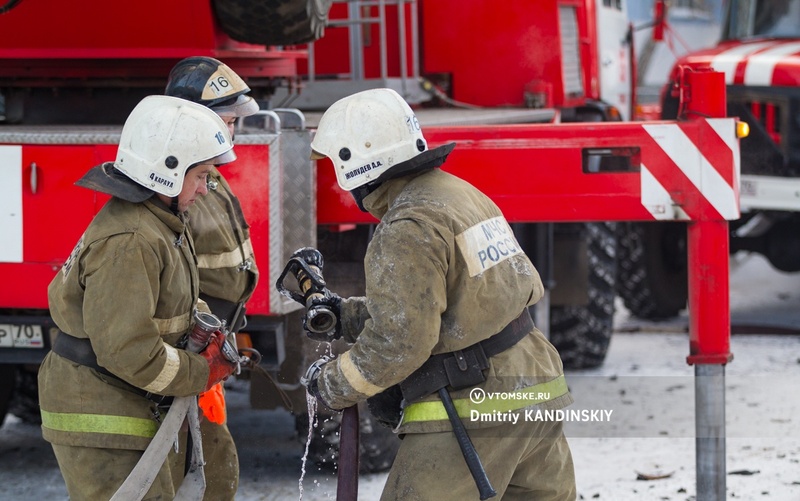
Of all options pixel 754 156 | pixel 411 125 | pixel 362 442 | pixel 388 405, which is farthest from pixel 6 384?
pixel 754 156

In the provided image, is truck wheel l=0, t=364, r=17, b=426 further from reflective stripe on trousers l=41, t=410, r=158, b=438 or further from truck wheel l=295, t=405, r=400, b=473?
reflective stripe on trousers l=41, t=410, r=158, b=438

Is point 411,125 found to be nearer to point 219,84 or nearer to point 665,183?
point 219,84

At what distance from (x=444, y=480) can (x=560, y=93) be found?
3.54 meters

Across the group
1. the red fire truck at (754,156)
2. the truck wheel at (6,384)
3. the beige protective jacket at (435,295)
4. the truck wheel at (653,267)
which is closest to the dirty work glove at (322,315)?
the beige protective jacket at (435,295)

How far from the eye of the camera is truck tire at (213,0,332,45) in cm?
449

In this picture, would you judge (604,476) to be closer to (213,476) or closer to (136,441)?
(213,476)

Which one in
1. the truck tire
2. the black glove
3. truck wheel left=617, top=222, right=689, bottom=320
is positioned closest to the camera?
the black glove

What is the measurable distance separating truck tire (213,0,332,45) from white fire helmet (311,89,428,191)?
1407 mm

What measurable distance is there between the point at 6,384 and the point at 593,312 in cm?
324

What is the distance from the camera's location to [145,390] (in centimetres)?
341

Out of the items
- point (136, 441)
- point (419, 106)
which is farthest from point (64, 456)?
point (419, 106)

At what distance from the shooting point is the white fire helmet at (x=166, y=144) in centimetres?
333

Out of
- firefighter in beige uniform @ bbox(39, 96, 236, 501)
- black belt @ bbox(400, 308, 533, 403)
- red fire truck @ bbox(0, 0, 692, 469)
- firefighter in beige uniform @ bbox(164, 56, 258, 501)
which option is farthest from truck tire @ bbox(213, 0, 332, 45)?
black belt @ bbox(400, 308, 533, 403)

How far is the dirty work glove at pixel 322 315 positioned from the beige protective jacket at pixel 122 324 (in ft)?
1.02
